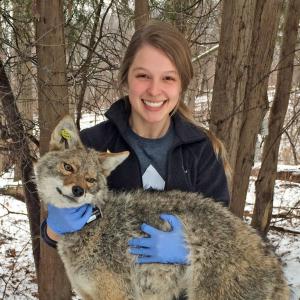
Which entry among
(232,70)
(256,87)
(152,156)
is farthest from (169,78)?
(256,87)

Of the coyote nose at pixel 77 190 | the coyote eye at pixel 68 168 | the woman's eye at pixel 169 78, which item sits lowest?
the coyote nose at pixel 77 190

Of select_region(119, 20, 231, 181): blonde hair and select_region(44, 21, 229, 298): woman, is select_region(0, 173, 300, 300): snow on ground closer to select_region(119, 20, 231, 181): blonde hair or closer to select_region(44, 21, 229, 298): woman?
select_region(44, 21, 229, 298): woman

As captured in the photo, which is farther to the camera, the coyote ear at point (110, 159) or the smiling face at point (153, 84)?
the smiling face at point (153, 84)

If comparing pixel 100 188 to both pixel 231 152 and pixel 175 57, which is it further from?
pixel 231 152

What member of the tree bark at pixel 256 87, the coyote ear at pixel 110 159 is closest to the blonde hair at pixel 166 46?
the coyote ear at pixel 110 159

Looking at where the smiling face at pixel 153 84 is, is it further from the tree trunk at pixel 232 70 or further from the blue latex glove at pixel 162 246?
the tree trunk at pixel 232 70

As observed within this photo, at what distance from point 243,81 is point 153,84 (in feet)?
7.95

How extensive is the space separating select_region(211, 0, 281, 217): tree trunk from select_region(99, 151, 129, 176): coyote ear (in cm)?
255

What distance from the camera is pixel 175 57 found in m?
3.55

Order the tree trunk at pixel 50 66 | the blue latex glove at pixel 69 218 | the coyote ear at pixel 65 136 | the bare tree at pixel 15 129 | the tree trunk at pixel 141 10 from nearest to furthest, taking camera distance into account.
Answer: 1. the blue latex glove at pixel 69 218
2. the coyote ear at pixel 65 136
3. the tree trunk at pixel 50 66
4. the bare tree at pixel 15 129
5. the tree trunk at pixel 141 10

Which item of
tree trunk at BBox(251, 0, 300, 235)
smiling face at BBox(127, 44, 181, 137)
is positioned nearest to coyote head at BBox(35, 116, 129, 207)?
smiling face at BBox(127, 44, 181, 137)

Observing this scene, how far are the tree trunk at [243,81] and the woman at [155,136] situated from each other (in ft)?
5.90

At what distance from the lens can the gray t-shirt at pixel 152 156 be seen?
12.0 feet

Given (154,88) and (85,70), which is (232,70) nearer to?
(154,88)
